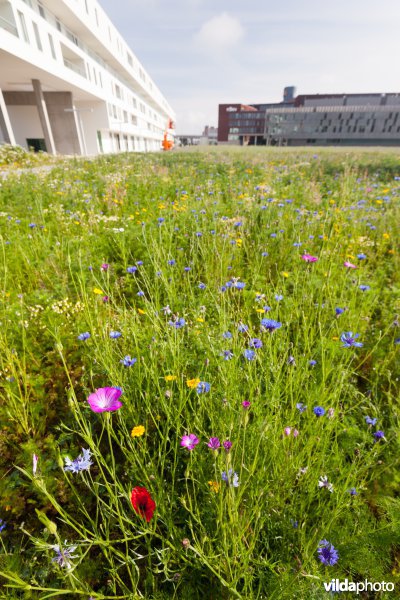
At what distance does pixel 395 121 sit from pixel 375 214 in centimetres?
7749

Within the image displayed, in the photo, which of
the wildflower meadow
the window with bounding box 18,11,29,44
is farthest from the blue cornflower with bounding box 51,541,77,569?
the window with bounding box 18,11,29,44

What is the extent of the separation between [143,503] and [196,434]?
1.25 feet

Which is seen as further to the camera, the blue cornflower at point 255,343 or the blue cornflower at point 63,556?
the blue cornflower at point 255,343

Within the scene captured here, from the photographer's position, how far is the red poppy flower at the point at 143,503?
3.20 feet

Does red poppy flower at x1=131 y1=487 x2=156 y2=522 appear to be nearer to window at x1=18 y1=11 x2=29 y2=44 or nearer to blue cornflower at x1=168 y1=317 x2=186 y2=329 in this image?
blue cornflower at x1=168 y1=317 x2=186 y2=329

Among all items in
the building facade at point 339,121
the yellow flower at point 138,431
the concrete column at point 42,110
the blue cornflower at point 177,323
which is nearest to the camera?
the yellow flower at point 138,431

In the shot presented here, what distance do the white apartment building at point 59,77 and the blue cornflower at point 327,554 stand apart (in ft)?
62.7

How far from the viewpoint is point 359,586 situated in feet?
3.44

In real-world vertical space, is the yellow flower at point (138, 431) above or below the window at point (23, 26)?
below

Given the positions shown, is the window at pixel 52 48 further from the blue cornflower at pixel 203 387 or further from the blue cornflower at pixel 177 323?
the blue cornflower at pixel 203 387

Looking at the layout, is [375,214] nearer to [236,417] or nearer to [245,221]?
[245,221]

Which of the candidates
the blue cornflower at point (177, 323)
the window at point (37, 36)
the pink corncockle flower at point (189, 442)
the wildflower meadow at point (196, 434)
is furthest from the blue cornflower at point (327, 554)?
the window at point (37, 36)

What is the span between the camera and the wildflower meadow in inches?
38.9

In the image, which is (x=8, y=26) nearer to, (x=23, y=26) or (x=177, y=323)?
(x=23, y=26)
